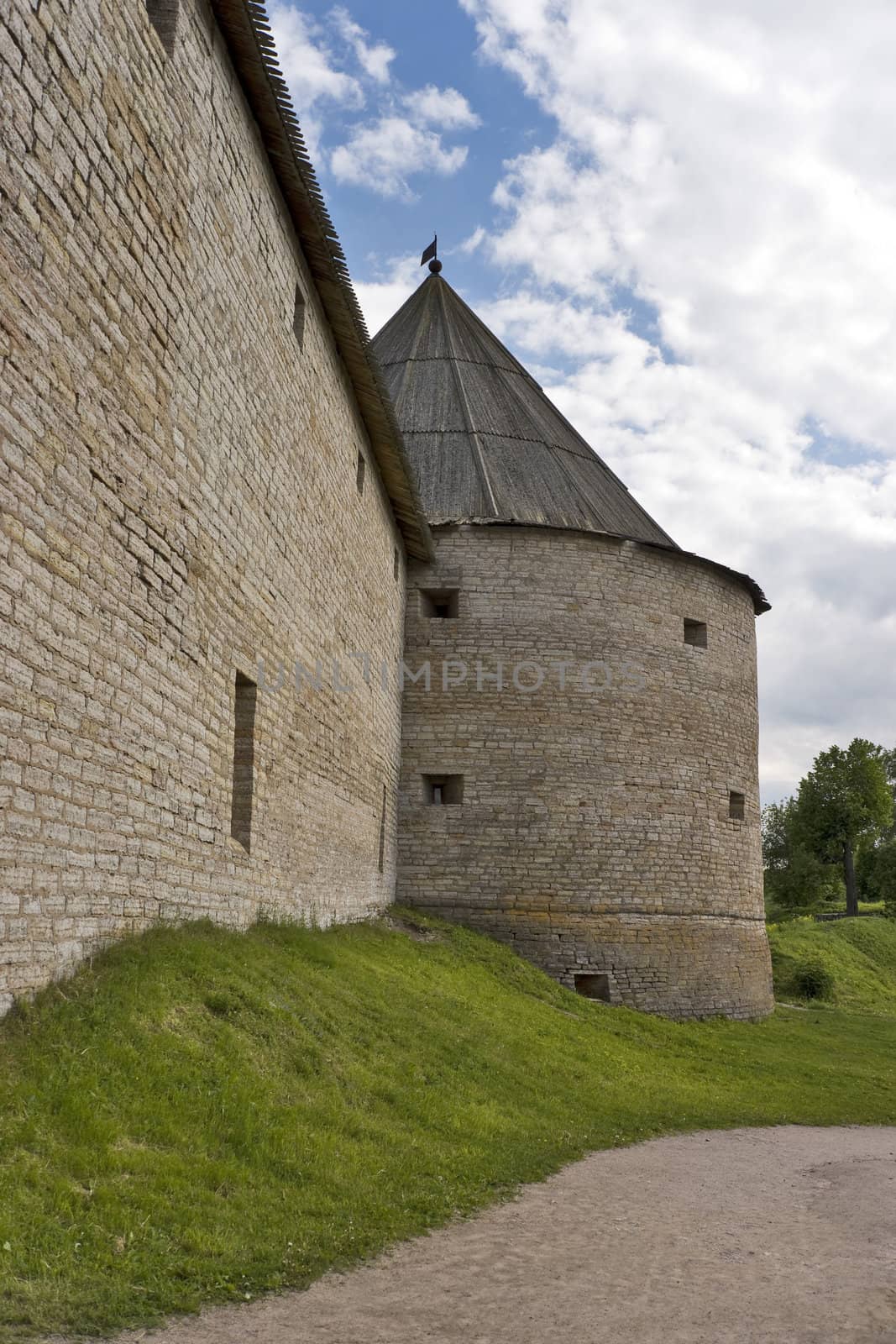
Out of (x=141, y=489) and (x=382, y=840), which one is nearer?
(x=141, y=489)

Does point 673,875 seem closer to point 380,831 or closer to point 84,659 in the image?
point 380,831

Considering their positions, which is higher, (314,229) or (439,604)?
(314,229)

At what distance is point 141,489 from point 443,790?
417 inches

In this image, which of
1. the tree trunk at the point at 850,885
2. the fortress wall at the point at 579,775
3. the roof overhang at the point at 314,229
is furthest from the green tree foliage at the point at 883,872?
the roof overhang at the point at 314,229

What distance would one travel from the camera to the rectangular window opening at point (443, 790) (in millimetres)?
16656

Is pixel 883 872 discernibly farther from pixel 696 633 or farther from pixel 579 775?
pixel 579 775

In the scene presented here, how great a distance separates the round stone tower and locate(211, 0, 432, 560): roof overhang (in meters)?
2.16

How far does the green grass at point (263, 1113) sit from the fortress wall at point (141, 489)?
0.50 m

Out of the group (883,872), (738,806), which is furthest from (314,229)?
(883,872)

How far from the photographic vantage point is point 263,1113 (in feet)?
19.2

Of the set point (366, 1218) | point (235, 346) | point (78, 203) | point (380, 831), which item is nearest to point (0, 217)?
point (78, 203)

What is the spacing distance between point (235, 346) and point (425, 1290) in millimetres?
A: 6778

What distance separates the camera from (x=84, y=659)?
19.9 ft

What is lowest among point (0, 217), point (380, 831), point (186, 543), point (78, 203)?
point (380, 831)
